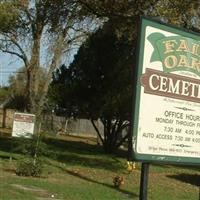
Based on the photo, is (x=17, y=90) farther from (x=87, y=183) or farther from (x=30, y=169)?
(x=87, y=183)

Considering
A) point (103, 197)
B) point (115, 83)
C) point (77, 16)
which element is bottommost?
point (103, 197)

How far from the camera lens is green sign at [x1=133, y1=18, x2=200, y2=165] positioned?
5441 millimetres

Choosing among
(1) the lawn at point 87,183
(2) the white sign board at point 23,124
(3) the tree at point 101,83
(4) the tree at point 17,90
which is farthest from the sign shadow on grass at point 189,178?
(4) the tree at point 17,90

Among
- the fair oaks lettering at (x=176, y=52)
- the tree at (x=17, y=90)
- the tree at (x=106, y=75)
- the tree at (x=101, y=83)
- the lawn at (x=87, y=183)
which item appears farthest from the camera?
the tree at (x=17, y=90)

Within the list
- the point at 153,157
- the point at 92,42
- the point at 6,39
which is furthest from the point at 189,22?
the point at 153,157

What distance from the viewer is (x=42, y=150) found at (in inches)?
741

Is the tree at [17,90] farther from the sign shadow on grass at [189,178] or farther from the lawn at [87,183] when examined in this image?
the sign shadow on grass at [189,178]

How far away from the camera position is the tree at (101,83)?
29422mm

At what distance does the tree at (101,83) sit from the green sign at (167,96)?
2218cm

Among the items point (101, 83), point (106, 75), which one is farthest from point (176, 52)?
point (101, 83)

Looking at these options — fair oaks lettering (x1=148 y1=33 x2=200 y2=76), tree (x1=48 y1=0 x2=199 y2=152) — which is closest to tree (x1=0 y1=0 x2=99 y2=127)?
tree (x1=48 y1=0 x2=199 y2=152)

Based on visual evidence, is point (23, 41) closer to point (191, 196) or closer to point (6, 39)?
point (6, 39)

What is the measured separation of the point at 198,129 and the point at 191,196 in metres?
11.2

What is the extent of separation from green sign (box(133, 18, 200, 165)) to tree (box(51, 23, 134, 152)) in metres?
22.2
